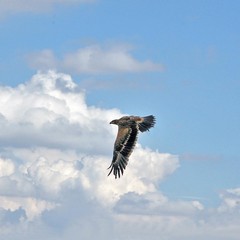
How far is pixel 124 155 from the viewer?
11119 centimetres

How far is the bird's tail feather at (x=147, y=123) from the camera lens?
109 meters

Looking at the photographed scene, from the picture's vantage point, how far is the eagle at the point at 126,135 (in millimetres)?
109688

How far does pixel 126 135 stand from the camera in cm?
11112

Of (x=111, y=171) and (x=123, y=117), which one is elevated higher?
(x=123, y=117)

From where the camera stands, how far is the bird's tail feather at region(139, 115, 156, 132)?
109 metres

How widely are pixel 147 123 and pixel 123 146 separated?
503 cm

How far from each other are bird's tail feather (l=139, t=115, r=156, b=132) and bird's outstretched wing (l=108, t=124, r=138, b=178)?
116 centimetres

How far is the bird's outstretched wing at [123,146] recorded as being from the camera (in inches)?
4345

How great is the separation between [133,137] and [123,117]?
3473 mm

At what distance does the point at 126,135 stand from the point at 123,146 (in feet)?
5.68

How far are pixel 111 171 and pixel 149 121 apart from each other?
8353 mm

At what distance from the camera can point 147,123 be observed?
359 feet

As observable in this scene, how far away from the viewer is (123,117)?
368ft

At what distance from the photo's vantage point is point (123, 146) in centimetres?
11188
